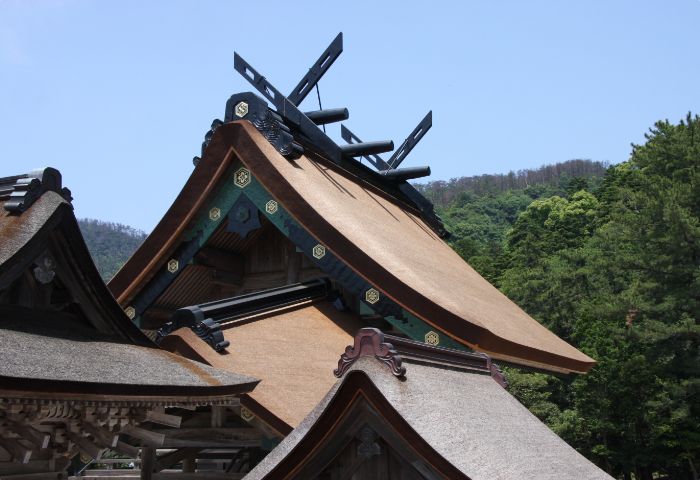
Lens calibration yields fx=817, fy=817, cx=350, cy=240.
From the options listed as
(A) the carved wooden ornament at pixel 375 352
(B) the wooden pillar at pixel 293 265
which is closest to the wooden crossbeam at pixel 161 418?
(A) the carved wooden ornament at pixel 375 352

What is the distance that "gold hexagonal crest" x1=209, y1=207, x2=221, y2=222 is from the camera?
930cm

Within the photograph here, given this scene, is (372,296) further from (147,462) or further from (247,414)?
(147,462)

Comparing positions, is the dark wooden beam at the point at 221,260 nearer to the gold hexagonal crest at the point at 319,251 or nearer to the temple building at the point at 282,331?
the temple building at the point at 282,331

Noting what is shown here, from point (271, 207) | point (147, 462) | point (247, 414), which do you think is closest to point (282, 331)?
point (271, 207)

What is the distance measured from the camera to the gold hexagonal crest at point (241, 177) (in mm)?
9242

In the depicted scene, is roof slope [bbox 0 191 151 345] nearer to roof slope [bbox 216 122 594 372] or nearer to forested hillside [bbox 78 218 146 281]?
roof slope [bbox 216 122 594 372]

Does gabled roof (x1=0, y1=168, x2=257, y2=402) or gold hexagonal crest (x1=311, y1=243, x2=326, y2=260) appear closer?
gabled roof (x1=0, y1=168, x2=257, y2=402)

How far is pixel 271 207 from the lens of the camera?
Result: 9117mm

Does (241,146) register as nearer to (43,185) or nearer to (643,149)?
(43,185)

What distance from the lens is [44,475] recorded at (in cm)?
619

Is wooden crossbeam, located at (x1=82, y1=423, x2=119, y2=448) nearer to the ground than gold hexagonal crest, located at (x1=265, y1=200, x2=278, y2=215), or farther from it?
nearer to the ground

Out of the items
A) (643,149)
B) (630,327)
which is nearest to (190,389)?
(630,327)

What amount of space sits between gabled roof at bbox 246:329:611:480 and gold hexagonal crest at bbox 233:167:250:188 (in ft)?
14.3

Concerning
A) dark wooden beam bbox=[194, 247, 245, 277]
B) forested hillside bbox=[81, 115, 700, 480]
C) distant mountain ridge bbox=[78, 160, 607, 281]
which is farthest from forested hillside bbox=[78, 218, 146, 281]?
dark wooden beam bbox=[194, 247, 245, 277]
